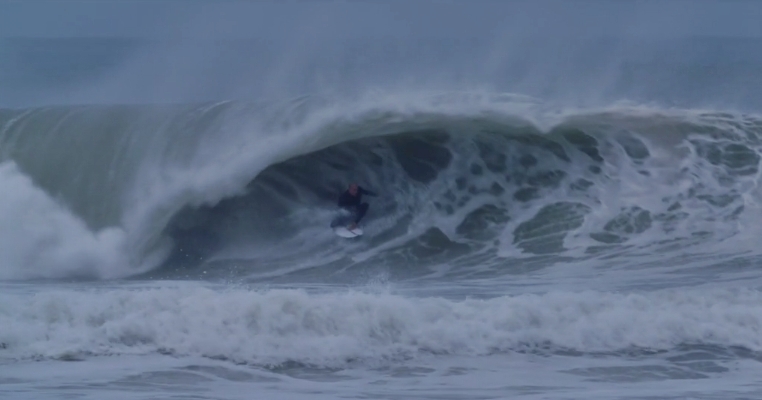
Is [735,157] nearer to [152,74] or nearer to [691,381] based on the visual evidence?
[691,381]

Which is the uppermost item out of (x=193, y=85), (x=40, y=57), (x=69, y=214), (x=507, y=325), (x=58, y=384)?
(x=40, y=57)

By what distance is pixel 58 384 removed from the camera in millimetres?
5895

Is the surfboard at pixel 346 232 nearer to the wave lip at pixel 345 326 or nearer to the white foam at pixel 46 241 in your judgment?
the white foam at pixel 46 241

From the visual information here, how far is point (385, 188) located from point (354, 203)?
65cm

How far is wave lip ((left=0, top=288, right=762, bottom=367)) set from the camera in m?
6.60

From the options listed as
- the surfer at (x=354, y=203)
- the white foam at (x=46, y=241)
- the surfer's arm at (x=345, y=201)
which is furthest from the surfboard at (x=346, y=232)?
the white foam at (x=46, y=241)

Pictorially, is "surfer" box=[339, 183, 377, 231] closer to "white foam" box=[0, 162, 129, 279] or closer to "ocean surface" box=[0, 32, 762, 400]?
"ocean surface" box=[0, 32, 762, 400]

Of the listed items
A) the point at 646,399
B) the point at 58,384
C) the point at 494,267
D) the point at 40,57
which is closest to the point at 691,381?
the point at 646,399

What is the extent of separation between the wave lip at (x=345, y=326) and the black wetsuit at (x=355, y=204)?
272 centimetres

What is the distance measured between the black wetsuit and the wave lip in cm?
272

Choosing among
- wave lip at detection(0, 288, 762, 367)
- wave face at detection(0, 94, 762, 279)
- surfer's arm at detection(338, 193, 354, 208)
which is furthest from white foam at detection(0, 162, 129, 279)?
surfer's arm at detection(338, 193, 354, 208)

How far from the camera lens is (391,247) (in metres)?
9.80

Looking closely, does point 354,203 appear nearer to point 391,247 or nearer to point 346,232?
point 346,232

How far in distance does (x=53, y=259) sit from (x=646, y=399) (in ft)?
20.3
